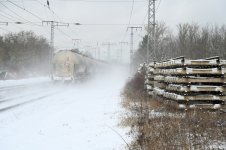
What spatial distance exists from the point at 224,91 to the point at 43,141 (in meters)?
6.35

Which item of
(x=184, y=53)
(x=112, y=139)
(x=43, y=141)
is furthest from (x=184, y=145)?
(x=184, y=53)

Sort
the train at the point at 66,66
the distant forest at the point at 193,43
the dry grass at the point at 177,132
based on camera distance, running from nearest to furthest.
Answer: the dry grass at the point at 177,132 < the train at the point at 66,66 < the distant forest at the point at 193,43

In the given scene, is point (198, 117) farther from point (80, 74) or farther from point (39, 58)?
point (39, 58)

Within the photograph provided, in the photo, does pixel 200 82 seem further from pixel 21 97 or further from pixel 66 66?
pixel 66 66

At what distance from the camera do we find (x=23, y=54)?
68188mm

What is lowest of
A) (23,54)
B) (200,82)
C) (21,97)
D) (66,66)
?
(21,97)

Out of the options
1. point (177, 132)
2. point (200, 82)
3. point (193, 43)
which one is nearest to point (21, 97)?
point (200, 82)

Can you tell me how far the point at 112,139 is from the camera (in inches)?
323

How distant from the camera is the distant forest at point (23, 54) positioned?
6438 cm

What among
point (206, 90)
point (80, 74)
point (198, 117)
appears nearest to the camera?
point (198, 117)

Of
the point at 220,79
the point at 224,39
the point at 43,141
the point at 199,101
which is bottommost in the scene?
the point at 43,141

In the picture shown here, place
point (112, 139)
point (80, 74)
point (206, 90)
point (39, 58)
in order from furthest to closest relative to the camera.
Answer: point (39, 58) → point (80, 74) → point (206, 90) → point (112, 139)

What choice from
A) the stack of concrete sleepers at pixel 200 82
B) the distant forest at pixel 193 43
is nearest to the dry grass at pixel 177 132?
the stack of concrete sleepers at pixel 200 82

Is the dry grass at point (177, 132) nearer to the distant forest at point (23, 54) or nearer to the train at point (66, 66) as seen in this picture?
the train at point (66, 66)
